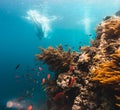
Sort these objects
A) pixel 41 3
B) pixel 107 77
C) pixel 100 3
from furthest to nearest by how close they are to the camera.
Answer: pixel 100 3 < pixel 41 3 < pixel 107 77

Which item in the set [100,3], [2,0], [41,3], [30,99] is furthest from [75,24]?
[30,99]

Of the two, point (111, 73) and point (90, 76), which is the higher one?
point (90, 76)

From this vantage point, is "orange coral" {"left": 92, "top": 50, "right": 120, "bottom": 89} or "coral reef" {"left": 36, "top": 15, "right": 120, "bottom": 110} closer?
"orange coral" {"left": 92, "top": 50, "right": 120, "bottom": 89}

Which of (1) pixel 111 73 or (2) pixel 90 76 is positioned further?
(2) pixel 90 76

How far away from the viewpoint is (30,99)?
21.3m

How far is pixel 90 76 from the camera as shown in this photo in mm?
5684

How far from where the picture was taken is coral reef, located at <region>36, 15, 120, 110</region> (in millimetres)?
4812

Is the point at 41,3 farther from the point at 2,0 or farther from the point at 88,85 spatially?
the point at 88,85

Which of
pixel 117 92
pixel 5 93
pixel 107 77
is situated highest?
pixel 5 93

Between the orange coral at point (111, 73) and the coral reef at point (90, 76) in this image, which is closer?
the orange coral at point (111, 73)

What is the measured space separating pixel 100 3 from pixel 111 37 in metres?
25.4

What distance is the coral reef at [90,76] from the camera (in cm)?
481

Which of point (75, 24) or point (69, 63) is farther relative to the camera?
point (75, 24)

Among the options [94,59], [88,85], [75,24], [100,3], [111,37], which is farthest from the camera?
[75,24]
